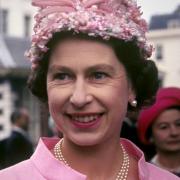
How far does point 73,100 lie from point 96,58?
130 millimetres

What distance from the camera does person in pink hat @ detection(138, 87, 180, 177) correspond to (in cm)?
285

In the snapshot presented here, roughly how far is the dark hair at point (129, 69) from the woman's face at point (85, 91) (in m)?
0.02

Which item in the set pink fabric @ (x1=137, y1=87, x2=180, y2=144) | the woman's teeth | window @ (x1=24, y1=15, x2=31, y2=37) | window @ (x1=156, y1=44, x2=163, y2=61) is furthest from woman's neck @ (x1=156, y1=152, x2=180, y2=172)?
window @ (x1=156, y1=44, x2=163, y2=61)

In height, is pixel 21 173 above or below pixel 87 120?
below

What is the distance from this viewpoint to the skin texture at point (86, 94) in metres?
1.56

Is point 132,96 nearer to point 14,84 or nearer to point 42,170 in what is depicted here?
point 42,170

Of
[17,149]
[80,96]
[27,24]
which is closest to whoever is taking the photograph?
[80,96]

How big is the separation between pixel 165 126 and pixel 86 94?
140cm

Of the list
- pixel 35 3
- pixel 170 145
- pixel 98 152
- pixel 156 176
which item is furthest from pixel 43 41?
pixel 170 145

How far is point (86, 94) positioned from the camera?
1.54 meters

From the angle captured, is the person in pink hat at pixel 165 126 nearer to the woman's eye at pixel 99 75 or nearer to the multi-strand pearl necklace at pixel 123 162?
the multi-strand pearl necklace at pixel 123 162

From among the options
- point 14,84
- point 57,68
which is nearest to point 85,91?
point 57,68

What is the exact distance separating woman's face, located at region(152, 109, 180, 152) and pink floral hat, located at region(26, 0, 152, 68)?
1.24 meters

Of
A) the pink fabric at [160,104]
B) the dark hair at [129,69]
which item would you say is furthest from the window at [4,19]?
the dark hair at [129,69]
